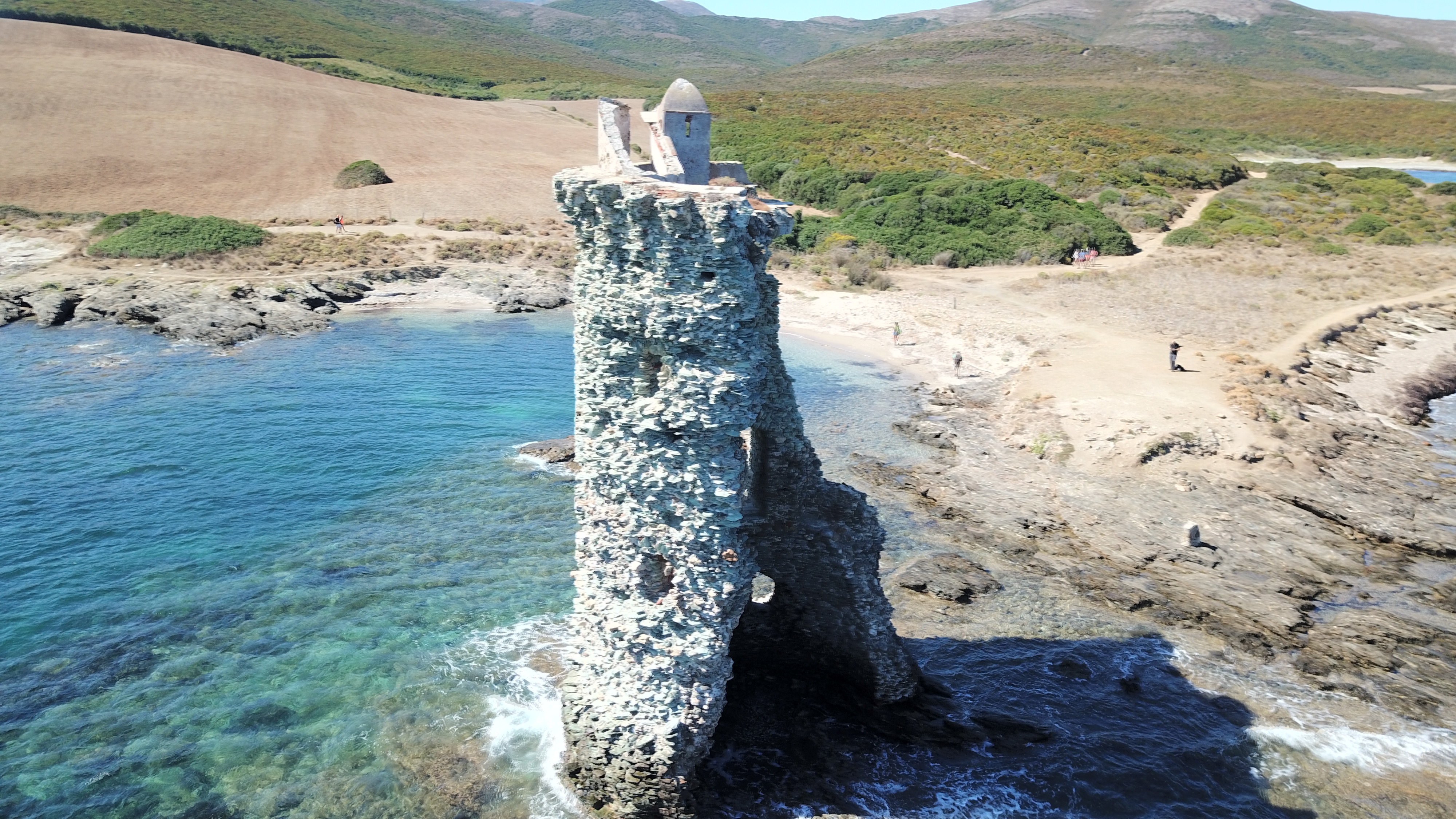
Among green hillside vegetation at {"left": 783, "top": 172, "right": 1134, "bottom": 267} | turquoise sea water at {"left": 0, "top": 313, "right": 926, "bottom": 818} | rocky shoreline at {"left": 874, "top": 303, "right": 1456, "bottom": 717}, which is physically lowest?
turquoise sea water at {"left": 0, "top": 313, "right": 926, "bottom": 818}

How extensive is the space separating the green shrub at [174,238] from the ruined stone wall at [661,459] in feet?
136

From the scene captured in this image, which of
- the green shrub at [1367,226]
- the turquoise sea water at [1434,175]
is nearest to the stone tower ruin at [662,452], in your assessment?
the green shrub at [1367,226]

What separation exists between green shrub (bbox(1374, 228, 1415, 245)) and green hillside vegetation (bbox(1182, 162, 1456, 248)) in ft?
0.13

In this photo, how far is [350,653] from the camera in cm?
1574

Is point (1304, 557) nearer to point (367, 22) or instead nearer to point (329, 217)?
point (329, 217)

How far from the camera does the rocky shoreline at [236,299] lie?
115ft

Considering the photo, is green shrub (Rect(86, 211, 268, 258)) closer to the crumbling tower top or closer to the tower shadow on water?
the crumbling tower top

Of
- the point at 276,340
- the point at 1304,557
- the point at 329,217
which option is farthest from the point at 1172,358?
the point at 329,217

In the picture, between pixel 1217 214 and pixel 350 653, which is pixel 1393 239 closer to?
pixel 1217 214

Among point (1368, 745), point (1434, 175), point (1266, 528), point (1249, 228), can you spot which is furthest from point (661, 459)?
point (1434, 175)

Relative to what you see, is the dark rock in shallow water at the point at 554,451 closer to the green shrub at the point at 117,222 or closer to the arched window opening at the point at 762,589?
the arched window opening at the point at 762,589

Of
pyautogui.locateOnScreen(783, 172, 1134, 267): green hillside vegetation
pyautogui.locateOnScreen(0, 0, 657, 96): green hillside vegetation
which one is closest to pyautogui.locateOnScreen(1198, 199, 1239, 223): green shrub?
pyautogui.locateOnScreen(783, 172, 1134, 267): green hillside vegetation

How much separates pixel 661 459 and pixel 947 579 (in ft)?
32.8

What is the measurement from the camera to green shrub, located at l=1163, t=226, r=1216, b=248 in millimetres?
47250
